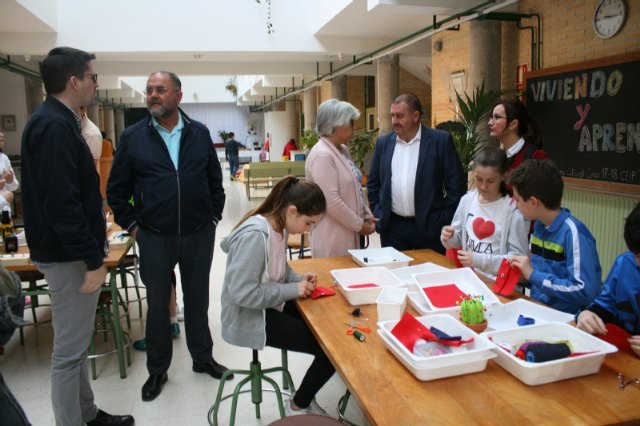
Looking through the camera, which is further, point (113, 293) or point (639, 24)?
point (639, 24)

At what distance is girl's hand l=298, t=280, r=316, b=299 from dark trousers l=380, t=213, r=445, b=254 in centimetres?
112

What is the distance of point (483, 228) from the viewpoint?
2.42 metres

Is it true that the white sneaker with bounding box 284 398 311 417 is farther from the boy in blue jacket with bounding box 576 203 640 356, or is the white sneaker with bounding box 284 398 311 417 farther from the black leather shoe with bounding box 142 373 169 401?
the boy in blue jacket with bounding box 576 203 640 356

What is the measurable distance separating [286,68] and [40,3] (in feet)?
17.4

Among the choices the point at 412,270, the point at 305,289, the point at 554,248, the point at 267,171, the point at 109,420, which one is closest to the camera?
the point at 554,248

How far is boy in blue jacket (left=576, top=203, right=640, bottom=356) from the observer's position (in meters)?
1.61

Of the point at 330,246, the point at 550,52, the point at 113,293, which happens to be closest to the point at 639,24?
the point at 550,52

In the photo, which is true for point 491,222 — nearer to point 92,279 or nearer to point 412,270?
point 412,270

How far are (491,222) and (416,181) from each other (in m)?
0.66

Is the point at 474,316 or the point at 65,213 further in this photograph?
the point at 65,213

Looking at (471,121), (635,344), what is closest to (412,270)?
(635,344)

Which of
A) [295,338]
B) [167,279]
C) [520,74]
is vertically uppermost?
[520,74]

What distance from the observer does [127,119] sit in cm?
2136

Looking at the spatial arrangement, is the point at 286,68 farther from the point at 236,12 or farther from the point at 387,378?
the point at 387,378
